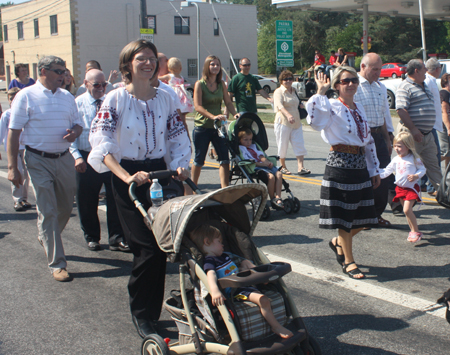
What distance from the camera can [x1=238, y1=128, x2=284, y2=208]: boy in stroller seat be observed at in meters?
7.21

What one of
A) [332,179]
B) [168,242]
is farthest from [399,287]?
[168,242]

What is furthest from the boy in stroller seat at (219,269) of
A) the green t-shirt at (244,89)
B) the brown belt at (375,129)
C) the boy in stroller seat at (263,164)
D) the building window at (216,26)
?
the building window at (216,26)

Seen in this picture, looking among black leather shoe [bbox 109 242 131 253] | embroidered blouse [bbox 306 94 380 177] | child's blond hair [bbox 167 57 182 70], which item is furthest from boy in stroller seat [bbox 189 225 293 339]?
child's blond hair [bbox 167 57 182 70]

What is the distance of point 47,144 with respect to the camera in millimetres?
5324

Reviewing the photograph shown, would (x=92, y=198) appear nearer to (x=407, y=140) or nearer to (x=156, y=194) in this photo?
(x=156, y=194)

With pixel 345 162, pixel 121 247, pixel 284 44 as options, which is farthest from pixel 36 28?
pixel 345 162

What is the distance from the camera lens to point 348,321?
410 centimetres

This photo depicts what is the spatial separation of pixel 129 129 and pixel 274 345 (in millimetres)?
1836

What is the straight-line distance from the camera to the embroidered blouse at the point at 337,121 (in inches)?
195

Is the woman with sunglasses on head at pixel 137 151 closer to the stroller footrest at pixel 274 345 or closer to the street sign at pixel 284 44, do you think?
the stroller footrest at pixel 274 345

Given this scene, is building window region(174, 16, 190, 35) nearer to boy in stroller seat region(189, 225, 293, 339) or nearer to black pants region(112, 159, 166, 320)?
black pants region(112, 159, 166, 320)

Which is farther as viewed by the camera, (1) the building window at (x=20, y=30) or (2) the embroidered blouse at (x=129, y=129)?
(1) the building window at (x=20, y=30)

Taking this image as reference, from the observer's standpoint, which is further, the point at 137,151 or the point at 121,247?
the point at 121,247

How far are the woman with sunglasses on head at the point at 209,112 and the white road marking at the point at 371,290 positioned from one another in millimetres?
2714
